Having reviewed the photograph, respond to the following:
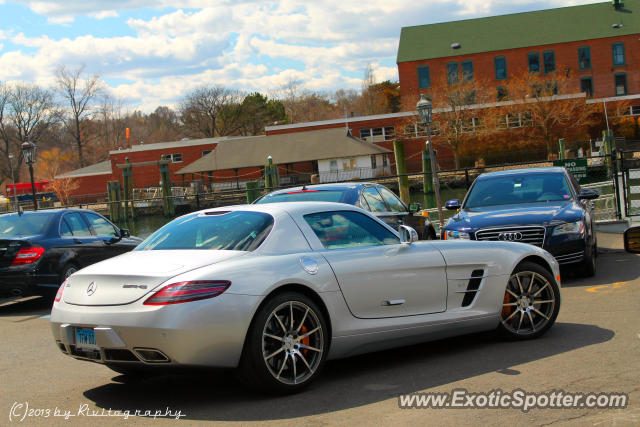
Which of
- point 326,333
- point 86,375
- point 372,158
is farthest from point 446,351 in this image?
point 372,158

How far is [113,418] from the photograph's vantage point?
16.9 ft

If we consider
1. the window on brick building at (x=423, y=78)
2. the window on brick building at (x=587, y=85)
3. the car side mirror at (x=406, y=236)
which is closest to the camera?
the car side mirror at (x=406, y=236)

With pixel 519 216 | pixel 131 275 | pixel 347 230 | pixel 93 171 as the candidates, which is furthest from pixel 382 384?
pixel 93 171

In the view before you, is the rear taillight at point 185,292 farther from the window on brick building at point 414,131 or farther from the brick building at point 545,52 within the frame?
the brick building at point 545,52

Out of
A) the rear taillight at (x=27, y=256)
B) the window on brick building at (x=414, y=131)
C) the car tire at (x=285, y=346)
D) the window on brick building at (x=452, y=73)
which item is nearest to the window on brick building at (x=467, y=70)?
the window on brick building at (x=452, y=73)

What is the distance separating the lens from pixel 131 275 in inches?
207

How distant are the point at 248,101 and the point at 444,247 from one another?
107793 millimetres

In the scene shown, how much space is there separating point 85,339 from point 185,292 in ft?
2.87

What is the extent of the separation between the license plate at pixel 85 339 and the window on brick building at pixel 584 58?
87.4m

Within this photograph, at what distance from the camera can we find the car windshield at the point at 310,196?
10922 mm

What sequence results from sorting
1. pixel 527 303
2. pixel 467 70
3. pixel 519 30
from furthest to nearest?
pixel 519 30
pixel 467 70
pixel 527 303

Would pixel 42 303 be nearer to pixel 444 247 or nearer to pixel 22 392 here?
pixel 22 392

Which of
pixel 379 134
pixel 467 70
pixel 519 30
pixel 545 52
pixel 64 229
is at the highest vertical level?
pixel 519 30

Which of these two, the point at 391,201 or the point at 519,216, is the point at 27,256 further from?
the point at 519,216
